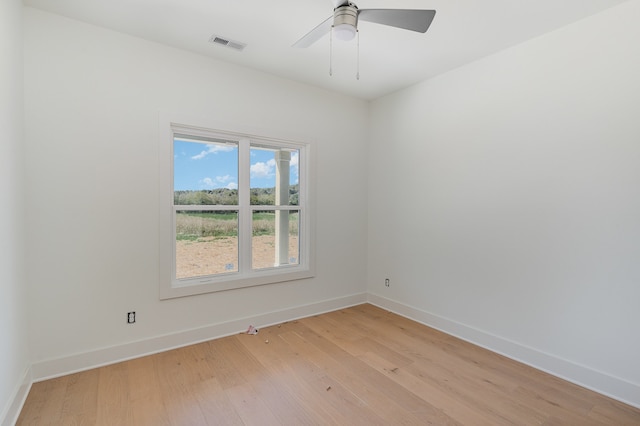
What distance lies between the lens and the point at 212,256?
3117 mm

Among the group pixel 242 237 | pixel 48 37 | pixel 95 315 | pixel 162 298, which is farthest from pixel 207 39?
pixel 95 315

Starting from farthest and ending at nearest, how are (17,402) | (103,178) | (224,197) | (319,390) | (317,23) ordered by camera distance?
(224,197)
(103,178)
(317,23)
(319,390)
(17,402)

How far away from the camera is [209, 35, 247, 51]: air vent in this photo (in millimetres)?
2611

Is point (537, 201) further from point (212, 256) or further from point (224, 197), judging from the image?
point (212, 256)

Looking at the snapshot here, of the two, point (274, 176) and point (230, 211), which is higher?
point (274, 176)

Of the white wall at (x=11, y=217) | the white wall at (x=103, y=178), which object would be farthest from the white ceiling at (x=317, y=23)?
the white wall at (x=11, y=217)

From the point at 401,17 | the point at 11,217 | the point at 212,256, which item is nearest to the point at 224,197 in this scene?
the point at 212,256

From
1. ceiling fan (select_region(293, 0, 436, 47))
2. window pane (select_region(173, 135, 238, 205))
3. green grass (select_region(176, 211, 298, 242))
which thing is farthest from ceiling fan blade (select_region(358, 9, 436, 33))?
green grass (select_region(176, 211, 298, 242))

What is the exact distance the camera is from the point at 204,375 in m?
2.36

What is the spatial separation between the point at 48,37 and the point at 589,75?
4.06 metres

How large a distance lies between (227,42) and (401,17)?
1.61 metres

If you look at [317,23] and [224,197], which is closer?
[317,23]

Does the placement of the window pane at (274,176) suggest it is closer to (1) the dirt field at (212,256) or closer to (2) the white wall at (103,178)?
(2) the white wall at (103,178)

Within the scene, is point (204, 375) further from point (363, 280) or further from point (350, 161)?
point (350, 161)
